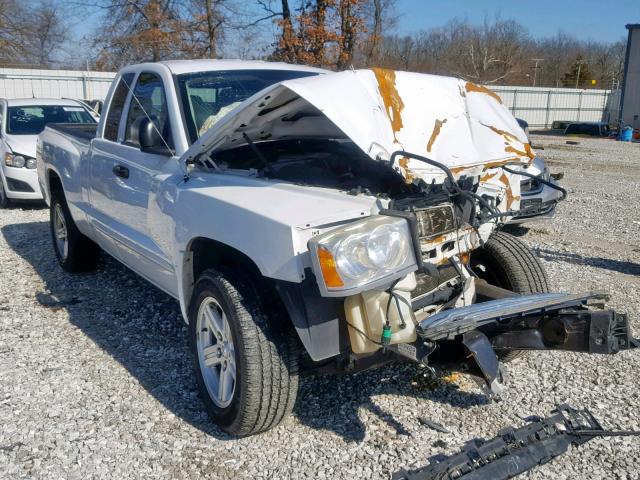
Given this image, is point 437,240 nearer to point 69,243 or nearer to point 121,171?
point 121,171

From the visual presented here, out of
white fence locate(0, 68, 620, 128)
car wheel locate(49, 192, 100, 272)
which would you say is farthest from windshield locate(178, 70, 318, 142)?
white fence locate(0, 68, 620, 128)

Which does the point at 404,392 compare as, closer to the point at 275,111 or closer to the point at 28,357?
the point at 275,111

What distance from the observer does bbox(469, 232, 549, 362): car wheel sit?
3918 millimetres

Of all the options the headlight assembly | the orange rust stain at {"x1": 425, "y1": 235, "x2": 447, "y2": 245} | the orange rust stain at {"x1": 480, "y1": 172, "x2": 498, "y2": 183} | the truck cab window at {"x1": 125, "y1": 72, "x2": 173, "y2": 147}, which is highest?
the truck cab window at {"x1": 125, "y1": 72, "x2": 173, "y2": 147}

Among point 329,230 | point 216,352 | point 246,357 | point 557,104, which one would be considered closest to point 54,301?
point 216,352

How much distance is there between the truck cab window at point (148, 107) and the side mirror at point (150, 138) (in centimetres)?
7

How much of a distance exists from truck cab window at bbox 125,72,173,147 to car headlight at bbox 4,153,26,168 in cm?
563

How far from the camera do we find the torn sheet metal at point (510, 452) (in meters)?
2.61

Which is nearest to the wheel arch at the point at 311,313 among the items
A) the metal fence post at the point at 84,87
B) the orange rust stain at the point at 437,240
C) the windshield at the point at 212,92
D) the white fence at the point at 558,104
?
the orange rust stain at the point at 437,240

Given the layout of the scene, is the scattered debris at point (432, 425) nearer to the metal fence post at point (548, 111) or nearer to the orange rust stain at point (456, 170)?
the orange rust stain at point (456, 170)

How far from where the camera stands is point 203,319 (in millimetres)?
3365

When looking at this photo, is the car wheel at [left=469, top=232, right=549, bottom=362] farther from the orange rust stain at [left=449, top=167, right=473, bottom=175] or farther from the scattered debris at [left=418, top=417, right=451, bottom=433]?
the orange rust stain at [left=449, top=167, right=473, bottom=175]

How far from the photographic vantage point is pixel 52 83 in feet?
74.7

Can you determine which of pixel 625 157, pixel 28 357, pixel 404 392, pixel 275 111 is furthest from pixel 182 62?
pixel 625 157
